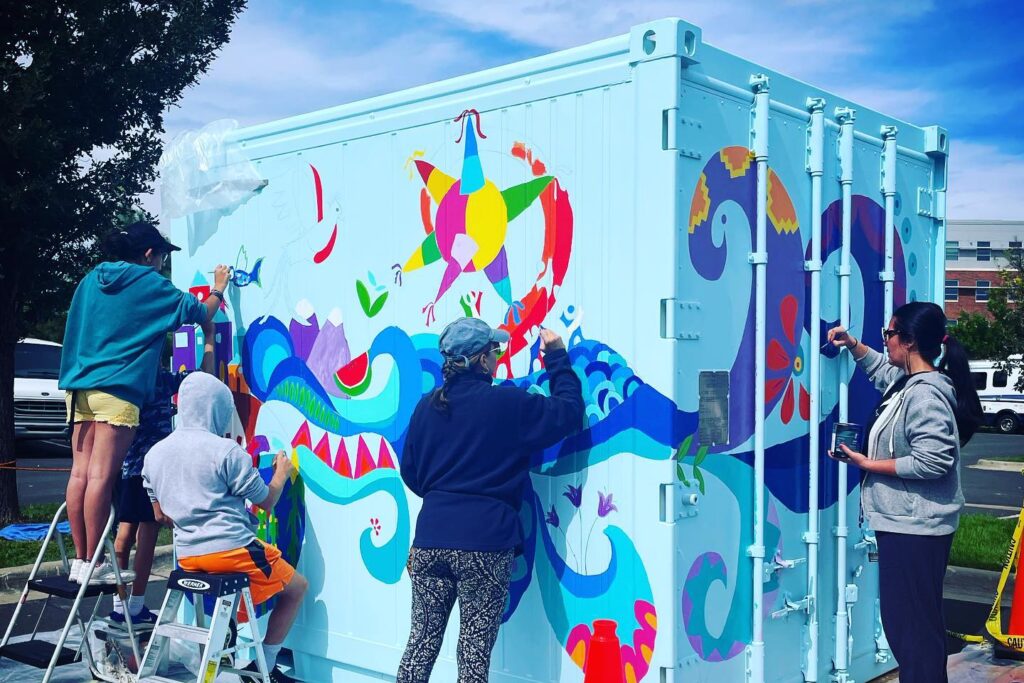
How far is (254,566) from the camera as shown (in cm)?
426

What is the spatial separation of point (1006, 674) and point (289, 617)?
11.9 ft

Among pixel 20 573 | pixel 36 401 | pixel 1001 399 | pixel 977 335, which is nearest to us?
pixel 20 573

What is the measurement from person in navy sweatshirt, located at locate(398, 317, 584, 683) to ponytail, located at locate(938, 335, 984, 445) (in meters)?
1.54

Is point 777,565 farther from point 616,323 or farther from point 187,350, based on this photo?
point 187,350

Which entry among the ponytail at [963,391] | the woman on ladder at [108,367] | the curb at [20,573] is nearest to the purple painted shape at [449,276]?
the woman on ladder at [108,367]

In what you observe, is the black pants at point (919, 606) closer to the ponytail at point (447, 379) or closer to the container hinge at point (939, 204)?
the ponytail at point (447, 379)

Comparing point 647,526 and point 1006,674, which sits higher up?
point 647,526

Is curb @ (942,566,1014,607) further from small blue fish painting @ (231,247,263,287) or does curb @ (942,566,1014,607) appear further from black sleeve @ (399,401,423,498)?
small blue fish painting @ (231,247,263,287)

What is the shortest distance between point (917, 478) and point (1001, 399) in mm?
28465

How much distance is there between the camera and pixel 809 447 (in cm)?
434

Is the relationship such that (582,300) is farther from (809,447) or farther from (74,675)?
(74,675)

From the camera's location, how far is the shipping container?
368 cm

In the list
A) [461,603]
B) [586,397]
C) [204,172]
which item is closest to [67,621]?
[461,603]

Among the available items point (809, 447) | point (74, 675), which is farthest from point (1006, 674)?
point (74, 675)
